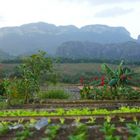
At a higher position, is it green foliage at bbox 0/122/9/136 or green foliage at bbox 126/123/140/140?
green foliage at bbox 126/123/140/140

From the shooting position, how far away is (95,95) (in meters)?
19.4

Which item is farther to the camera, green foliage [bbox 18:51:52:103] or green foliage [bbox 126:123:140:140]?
green foliage [bbox 18:51:52:103]

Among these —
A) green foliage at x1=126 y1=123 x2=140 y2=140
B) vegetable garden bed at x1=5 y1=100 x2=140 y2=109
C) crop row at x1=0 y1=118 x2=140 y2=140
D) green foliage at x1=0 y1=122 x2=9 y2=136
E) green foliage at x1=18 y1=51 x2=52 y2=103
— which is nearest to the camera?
green foliage at x1=126 y1=123 x2=140 y2=140

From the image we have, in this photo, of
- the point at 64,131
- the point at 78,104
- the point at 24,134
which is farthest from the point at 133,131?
the point at 78,104

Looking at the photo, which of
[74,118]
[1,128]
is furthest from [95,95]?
[1,128]

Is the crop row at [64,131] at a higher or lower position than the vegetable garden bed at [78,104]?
higher

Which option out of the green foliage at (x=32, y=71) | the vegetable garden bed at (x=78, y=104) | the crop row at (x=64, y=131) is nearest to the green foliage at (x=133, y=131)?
the crop row at (x=64, y=131)

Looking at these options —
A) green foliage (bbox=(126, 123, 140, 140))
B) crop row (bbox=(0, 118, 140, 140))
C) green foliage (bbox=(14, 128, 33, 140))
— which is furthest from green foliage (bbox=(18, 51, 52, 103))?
green foliage (bbox=(126, 123, 140, 140))

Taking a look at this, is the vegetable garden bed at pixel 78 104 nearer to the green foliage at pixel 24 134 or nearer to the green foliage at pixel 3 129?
the green foliage at pixel 3 129

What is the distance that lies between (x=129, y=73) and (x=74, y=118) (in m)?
9.94

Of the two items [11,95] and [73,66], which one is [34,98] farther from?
[73,66]

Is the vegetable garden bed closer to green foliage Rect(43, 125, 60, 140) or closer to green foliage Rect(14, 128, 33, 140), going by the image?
green foliage Rect(43, 125, 60, 140)

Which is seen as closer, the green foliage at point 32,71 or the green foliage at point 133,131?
the green foliage at point 133,131

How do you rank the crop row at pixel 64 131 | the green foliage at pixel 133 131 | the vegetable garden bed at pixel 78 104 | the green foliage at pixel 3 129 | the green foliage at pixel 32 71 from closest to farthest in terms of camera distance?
the green foliage at pixel 133 131 < the crop row at pixel 64 131 < the green foliage at pixel 3 129 < the vegetable garden bed at pixel 78 104 < the green foliage at pixel 32 71
